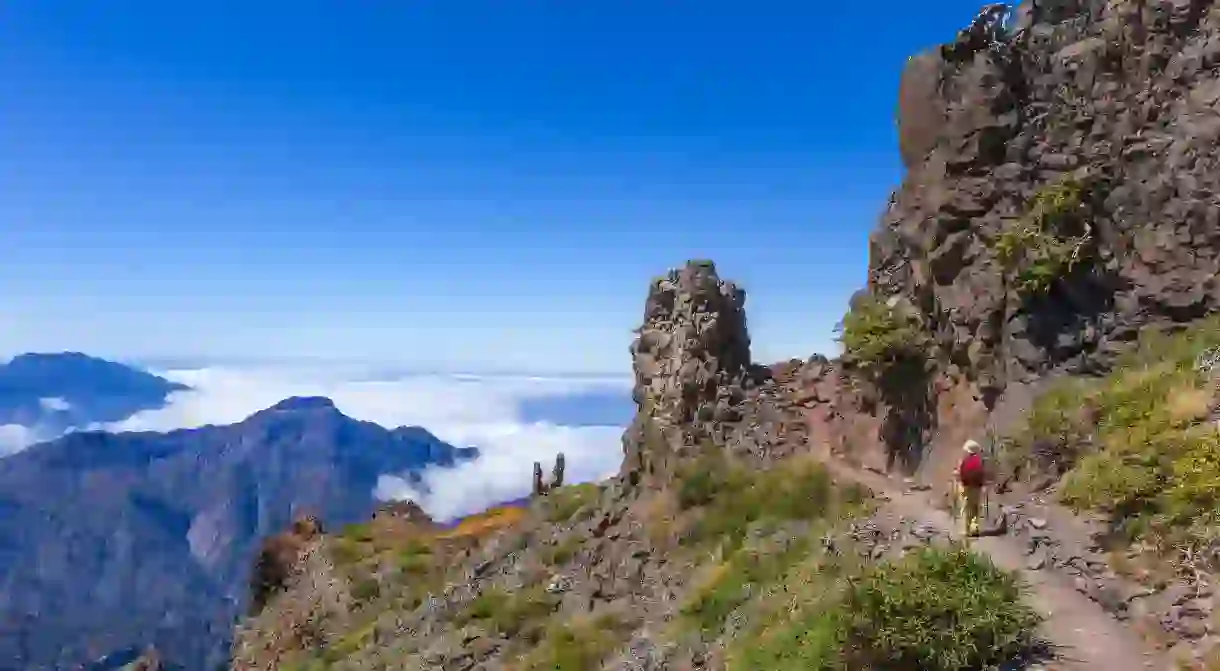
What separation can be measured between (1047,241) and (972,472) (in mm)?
5692

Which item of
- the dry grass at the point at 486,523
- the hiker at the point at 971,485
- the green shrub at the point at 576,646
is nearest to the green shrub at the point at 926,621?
the hiker at the point at 971,485

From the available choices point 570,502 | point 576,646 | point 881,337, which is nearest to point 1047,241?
point 881,337

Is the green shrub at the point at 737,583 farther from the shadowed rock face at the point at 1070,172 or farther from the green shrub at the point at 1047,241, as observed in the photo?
the green shrub at the point at 1047,241

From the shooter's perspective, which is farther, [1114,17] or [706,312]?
[706,312]

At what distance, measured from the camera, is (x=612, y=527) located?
20625 mm

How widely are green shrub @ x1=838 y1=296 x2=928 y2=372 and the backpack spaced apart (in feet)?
20.7

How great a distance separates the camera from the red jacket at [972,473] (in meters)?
10.3

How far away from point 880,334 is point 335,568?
2452 centimetres

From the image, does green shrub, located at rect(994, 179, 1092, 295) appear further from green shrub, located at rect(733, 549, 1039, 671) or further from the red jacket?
green shrub, located at rect(733, 549, 1039, 671)

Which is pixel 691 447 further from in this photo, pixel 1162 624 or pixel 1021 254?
pixel 1162 624

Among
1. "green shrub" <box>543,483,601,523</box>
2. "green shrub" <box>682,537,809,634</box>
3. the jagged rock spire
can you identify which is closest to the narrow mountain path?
"green shrub" <box>682,537,809,634</box>

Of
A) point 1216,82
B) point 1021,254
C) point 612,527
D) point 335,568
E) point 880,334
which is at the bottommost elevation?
point 335,568

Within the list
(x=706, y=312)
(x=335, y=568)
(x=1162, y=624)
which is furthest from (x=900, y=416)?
(x=335, y=568)

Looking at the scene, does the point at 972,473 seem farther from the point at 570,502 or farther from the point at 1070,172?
the point at 570,502
